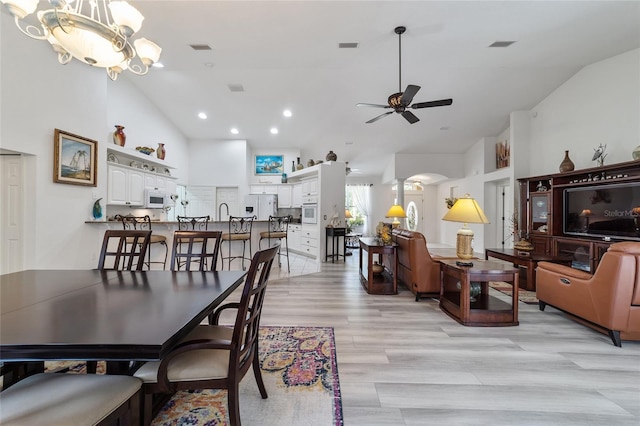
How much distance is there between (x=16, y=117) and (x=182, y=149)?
15.4 feet

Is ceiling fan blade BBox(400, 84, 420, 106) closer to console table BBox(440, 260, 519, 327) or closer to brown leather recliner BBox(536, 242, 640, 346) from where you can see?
console table BBox(440, 260, 519, 327)

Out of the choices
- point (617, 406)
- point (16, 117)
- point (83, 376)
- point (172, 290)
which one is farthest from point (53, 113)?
point (617, 406)

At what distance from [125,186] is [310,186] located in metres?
4.23

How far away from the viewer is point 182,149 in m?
7.96

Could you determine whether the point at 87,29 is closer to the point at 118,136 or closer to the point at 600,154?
the point at 118,136

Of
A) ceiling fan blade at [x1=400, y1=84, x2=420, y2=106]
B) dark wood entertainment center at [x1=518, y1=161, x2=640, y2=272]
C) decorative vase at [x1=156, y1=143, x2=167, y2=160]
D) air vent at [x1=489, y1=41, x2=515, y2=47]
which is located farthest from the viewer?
decorative vase at [x1=156, y1=143, x2=167, y2=160]

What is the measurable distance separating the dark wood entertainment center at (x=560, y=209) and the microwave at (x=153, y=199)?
27.8 ft

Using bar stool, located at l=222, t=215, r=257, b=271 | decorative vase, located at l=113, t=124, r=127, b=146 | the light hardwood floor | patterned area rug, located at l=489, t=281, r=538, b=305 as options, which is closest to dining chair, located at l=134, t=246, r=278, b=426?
the light hardwood floor

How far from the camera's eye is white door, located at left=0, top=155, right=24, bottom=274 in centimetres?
347

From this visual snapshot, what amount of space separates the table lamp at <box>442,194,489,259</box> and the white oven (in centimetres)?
423

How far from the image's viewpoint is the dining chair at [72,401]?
0.95 meters

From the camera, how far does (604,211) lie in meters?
4.74

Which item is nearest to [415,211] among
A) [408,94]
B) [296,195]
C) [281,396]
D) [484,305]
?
[296,195]

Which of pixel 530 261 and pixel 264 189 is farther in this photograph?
pixel 264 189
